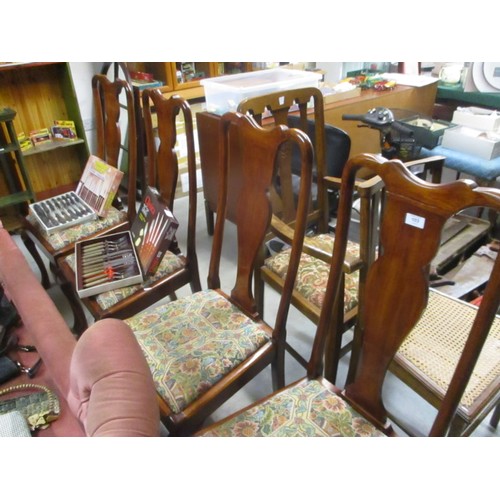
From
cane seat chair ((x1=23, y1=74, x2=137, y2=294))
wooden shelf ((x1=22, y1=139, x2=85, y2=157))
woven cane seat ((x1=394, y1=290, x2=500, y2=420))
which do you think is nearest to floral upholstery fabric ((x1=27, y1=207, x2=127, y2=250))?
cane seat chair ((x1=23, y1=74, x2=137, y2=294))

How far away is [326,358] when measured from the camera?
1279 millimetres

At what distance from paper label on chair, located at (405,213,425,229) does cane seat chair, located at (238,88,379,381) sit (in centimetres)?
23

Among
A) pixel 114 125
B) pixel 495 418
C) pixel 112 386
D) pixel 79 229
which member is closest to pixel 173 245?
pixel 79 229

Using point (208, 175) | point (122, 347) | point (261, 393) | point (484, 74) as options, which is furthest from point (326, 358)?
point (484, 74)

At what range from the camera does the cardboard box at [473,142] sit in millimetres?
2137

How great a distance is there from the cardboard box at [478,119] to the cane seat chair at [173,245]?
179 centimetres

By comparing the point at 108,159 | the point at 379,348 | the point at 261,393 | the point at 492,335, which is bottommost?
the point at 261,393

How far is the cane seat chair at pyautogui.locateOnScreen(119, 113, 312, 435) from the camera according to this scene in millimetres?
957

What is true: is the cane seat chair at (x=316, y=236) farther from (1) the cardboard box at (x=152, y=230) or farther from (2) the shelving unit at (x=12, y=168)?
(2) the shelving unit at (x=12, y=168)

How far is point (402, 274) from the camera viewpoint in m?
0.77

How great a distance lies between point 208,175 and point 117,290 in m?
1.15

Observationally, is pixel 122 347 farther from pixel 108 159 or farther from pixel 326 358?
pixel 108 159

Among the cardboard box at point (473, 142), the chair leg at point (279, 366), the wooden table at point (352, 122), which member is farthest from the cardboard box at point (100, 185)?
the cardboard box at point (473, 142)

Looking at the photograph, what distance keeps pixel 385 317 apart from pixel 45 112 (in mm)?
2685
